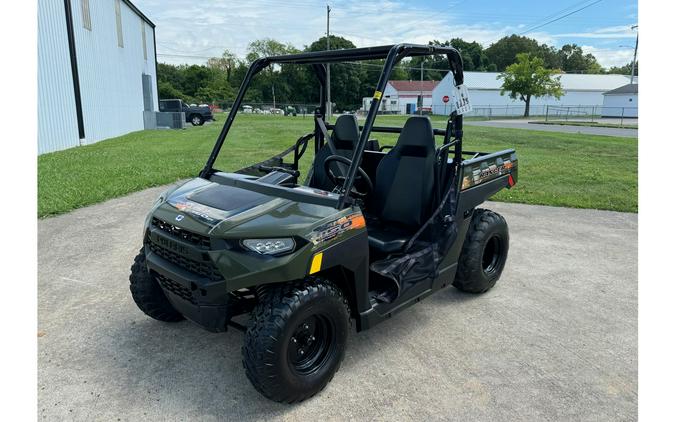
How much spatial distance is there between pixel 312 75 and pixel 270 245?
94.4 inches

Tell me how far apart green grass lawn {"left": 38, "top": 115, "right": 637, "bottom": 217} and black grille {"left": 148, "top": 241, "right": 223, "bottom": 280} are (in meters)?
2.01

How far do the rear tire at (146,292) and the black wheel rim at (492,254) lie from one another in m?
2.71

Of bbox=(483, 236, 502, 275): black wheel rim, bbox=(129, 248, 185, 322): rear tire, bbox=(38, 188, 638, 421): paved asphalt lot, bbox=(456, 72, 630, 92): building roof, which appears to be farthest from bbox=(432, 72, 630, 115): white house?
bbox=(129, 248, 185, 322): rear tire

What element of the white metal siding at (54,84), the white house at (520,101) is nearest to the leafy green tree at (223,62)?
the white house at (520,101)

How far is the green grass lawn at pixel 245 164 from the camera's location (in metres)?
7.58

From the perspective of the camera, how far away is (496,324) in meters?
3.61

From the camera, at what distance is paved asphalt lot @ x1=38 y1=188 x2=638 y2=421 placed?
103 inches

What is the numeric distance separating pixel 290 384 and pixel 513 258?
3309 millimetres

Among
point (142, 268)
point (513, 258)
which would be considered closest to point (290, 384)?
point (142, 268)

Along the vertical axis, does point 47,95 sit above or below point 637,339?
above

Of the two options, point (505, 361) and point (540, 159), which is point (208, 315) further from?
point (540, 159)

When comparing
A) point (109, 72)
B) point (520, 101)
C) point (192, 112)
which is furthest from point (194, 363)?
point (520, 101)

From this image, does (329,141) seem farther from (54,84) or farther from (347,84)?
(54,84)

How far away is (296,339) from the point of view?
105 inches
